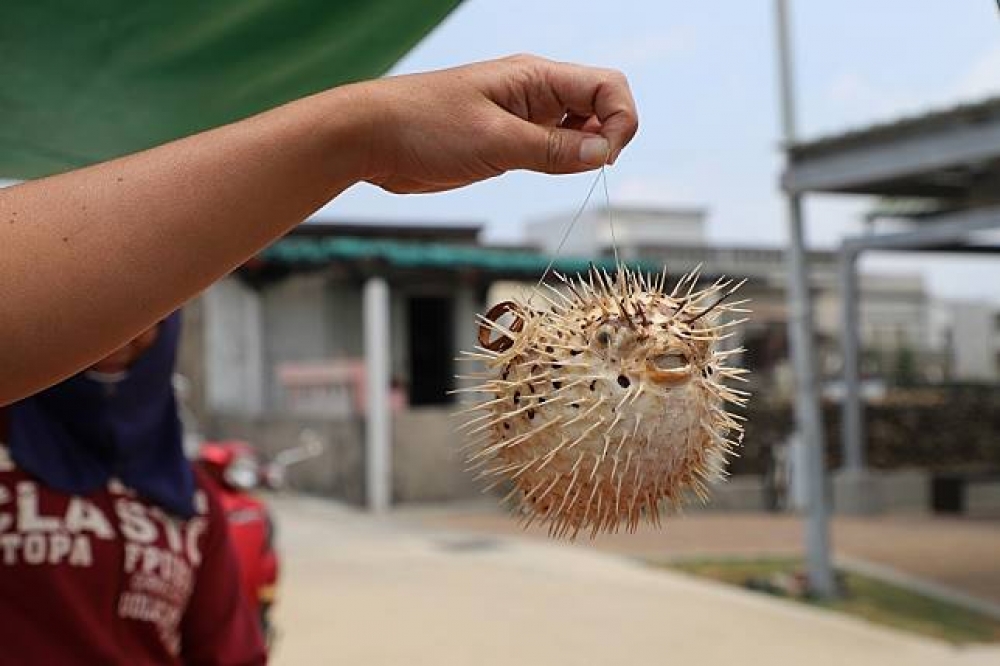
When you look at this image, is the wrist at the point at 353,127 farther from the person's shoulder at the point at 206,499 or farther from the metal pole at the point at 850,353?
the metal pole at the point at 850,353

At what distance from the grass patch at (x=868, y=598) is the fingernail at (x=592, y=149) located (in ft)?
23.6

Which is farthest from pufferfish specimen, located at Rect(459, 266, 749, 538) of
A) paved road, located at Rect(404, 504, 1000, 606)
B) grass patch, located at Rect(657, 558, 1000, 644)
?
paved road, located at Rect(404, 504, 1000, 606)

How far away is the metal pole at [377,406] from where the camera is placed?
13930 millimetres

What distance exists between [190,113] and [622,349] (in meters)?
1.23

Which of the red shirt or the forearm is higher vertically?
the forearm

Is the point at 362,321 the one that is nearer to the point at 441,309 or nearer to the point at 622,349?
the point at 441,309

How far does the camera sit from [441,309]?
1886cm

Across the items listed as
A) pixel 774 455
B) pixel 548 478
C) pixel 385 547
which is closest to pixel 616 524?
pixel 548 478

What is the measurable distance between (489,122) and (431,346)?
1822 centimetres

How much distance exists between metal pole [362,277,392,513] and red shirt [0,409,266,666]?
11517 millimetres

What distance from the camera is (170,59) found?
2.02 m

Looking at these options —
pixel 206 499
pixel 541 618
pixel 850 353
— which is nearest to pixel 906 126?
pixel 541 618

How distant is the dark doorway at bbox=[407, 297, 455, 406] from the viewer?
1875 cm

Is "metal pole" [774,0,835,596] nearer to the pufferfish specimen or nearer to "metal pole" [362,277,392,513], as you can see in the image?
"metal pole" [362,277,392,513]
